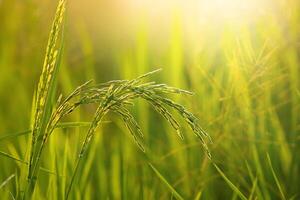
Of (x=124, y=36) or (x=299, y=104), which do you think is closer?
(x=299, y=104)

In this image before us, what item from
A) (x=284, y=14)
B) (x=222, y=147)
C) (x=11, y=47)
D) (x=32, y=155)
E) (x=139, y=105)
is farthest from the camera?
(x=11, y=47)

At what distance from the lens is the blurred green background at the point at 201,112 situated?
167cm

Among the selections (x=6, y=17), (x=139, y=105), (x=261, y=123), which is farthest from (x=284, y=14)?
(x=6, y=17)

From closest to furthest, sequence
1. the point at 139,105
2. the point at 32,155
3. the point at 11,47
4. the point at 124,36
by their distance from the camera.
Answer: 1. the point at 32,155
2. the point at 139,105
3. the point at 11,47
4. the point at 124,36

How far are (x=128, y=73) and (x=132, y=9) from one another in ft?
2.37

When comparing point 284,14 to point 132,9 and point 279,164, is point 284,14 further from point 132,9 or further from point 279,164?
point 132,9

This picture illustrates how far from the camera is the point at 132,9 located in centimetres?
283

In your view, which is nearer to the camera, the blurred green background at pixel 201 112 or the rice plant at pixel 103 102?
the rice plant at pixel 103 102

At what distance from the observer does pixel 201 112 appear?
1.79 meters

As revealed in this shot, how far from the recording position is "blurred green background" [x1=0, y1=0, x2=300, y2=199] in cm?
167

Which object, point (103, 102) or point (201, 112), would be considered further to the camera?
point (201, 112)

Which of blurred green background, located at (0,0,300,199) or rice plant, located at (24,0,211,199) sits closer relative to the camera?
rice plant, located at (24,0,211,199)

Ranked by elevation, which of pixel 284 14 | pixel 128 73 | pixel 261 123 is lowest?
pixel 261 123

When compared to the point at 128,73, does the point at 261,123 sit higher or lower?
Answer: lower
